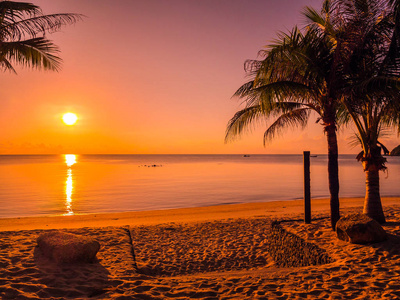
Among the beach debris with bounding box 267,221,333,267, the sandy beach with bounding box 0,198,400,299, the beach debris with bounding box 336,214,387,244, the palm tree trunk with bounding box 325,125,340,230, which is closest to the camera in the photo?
the sandy beach with bounding box 0,198,400,299

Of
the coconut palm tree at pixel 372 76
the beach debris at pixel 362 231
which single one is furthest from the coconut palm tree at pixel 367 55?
the beach debris at pixel 362 231

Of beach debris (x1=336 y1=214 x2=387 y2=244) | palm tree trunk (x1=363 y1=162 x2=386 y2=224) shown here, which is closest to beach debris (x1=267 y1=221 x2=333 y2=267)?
beach debris (x1=336 y1=214 x2=387 y2=244)

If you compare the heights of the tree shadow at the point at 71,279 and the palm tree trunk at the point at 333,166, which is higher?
the palm tree trunk at the point at 333,166

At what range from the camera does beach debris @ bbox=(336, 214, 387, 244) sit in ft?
23.1

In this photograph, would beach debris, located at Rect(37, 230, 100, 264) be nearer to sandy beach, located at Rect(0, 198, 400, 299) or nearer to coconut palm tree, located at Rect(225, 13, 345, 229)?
sandy beach, located at Rect(0, 198, 400, 299)

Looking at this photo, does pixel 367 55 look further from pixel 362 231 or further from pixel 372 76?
pixel 362 231

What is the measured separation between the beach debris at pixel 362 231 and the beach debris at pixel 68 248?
611 centimetres

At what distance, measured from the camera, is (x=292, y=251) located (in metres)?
7.72

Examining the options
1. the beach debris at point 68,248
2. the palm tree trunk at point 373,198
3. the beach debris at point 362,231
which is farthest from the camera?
the palm tree trunk at point 373,198

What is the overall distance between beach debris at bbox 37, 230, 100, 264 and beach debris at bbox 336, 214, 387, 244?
611 cm

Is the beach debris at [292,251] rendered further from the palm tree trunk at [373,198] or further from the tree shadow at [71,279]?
the tree shadow at [71,279]

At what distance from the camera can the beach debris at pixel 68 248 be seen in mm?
6520

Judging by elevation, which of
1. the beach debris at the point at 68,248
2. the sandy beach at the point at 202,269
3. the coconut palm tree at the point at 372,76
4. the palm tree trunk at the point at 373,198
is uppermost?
the coconut palm tree at the point at 372,76

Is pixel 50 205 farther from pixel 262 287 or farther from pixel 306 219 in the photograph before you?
pixel 262 287
